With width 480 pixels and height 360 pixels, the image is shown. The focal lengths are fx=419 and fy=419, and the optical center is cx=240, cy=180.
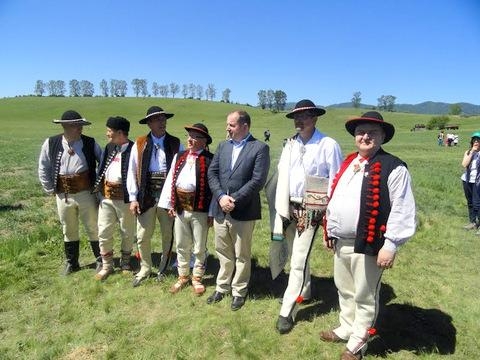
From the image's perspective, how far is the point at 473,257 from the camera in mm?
7723

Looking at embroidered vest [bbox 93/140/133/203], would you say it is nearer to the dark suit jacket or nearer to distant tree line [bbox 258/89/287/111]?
the dark suit jacket

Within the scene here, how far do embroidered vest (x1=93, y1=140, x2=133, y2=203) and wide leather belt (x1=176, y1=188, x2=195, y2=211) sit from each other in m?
0.89

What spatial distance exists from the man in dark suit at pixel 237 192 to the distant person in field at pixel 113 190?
1.56m

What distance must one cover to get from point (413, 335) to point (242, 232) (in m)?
2.38

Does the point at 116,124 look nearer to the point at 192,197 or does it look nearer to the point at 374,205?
the point at 192,197

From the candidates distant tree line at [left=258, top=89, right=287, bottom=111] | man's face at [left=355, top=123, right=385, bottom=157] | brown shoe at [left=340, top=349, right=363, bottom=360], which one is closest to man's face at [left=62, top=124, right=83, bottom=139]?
man's face at [left=355, top=123, right=385, bottom=157]

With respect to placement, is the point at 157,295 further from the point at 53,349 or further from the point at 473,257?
the point at 473,257

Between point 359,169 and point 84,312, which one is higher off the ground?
point 359,169

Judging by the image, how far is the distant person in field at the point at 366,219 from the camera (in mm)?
3852

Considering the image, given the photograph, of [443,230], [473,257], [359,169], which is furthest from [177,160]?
[443,230]

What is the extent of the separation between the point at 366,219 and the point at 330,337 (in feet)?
5.25

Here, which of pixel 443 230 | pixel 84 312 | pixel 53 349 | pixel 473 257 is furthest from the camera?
pixel 443 230

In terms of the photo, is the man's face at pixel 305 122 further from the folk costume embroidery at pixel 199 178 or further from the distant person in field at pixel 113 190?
the distant person in field at pixel 113 190

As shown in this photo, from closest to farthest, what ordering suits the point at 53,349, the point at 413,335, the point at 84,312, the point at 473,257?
the point at 53,349, the point at 413,335, the point at 84,312, the point at 473,257
